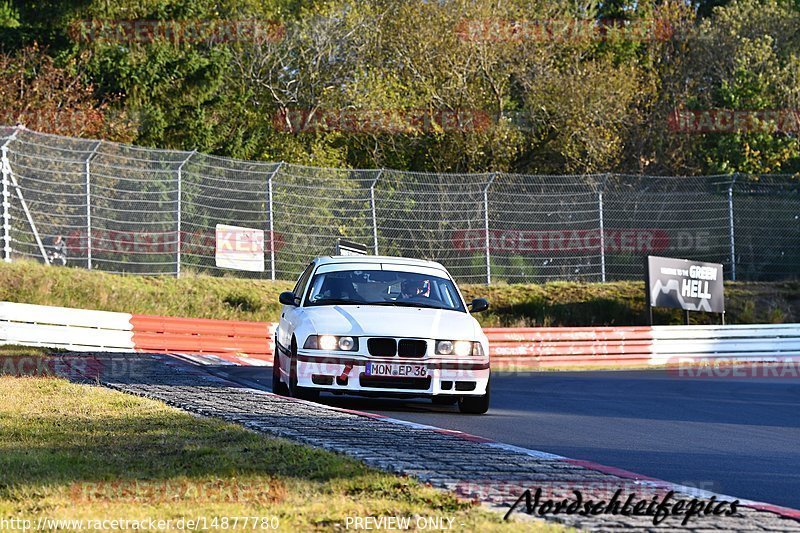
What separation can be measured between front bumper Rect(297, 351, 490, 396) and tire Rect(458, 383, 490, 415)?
346 mm

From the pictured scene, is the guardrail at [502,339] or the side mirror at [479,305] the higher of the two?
the side mirror at [479,305]

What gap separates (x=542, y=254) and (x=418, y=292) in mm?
18217

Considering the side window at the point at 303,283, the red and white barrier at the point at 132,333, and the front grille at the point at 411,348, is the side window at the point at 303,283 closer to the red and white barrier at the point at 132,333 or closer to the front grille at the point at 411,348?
the front grille at the point at 411,348

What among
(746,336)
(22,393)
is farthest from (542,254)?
(22,393)

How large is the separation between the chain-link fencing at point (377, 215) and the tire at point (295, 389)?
14.4m

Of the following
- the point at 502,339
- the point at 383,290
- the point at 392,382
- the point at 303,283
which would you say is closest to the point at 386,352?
the point at 392,382

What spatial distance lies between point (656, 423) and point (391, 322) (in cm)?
285

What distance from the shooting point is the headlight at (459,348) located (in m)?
13.0

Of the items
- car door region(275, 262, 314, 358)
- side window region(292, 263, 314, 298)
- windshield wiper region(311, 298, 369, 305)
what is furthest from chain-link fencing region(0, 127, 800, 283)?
windshield wiper region(311, 298, 369, 305)

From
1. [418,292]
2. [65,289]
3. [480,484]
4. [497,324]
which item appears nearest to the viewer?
[480,484]

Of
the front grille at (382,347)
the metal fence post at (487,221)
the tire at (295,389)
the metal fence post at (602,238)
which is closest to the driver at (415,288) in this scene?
the front grille at (382,347)

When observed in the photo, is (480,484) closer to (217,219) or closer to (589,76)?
(217,219)

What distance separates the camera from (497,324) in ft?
105

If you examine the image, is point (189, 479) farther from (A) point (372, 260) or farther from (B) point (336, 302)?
(A) point (372, 260)
